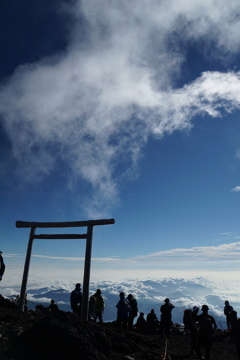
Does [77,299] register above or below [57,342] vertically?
above

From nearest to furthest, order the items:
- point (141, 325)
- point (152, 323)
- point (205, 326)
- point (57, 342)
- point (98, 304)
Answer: point (57, 342), point (205, 326), point (98, 304), point (152, 323), point (141, 325)

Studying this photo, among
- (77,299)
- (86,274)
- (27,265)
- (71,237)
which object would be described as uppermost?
(71,237)

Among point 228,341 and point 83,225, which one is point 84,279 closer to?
point 83,225

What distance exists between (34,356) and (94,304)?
304 inches

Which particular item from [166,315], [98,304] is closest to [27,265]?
[98,304]

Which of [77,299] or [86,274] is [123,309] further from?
[86,274]

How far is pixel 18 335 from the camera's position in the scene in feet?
24.0

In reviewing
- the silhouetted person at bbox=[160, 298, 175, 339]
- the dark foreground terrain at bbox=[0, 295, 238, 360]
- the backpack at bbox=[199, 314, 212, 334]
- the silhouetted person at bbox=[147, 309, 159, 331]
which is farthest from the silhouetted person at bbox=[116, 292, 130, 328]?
the backpack at bbox=[199, 314, 212, 334]

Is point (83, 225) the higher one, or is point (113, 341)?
point (83, 225)

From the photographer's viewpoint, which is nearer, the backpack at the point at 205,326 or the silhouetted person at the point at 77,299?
the backpack at the point at 205,326

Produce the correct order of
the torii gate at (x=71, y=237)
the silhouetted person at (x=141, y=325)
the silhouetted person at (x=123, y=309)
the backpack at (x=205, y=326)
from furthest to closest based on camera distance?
the silhouetted person at (x=141, y=325)
the silhouetted person at (x=123, y=309)
the torii gate at (x=71, y=237)
the backpack at (x=205, y=326)

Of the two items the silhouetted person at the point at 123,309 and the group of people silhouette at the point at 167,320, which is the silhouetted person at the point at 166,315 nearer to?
the group of people silhouette at the point at 167,320

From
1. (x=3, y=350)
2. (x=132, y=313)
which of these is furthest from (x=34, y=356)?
(x=132, y=313)

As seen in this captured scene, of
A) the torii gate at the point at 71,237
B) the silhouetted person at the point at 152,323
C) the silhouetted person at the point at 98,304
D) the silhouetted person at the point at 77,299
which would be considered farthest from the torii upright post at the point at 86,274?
the silhouetted person at the point at 152,323
